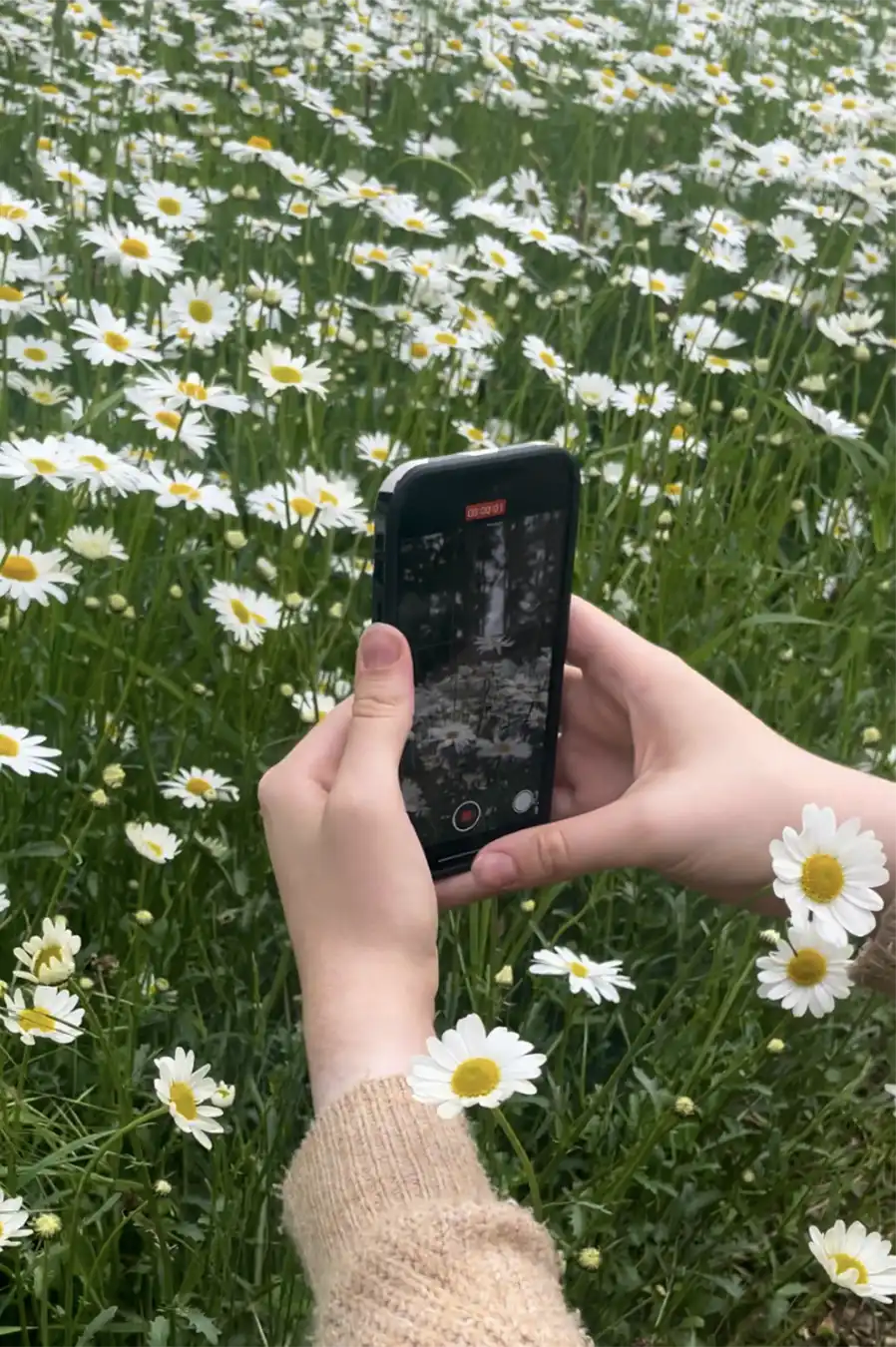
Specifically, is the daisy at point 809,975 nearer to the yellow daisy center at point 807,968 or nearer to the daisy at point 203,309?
the yellow daisy center at point 807,968

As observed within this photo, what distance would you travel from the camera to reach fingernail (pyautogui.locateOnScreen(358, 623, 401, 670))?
0.96 m

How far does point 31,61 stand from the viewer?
10.4 ft

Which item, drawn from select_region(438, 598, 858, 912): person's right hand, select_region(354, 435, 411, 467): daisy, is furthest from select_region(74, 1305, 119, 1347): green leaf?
select_region(354, 435, 411, 467): daisy

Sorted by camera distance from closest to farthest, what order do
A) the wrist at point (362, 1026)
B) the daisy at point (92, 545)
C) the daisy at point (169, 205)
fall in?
the wrist at point (362, 1026) → the daisy at point (92, 545) → the daisy at point (169, 205)

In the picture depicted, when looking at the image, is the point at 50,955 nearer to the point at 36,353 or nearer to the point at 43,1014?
the point at 43,1014

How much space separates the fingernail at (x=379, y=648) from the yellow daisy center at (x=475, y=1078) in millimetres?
285

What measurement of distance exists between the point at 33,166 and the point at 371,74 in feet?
4.07

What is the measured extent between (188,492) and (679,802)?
76cm

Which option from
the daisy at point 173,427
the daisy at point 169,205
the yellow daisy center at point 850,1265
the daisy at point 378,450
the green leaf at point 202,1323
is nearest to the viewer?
the green leaf at point 202,1323

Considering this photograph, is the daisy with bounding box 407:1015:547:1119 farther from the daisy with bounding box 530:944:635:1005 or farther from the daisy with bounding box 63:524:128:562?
the daisy with bounding box 63:524:128:562

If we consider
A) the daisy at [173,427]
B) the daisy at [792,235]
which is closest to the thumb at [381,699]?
the daisy at [173,427]

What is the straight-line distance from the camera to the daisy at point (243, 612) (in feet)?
4.87

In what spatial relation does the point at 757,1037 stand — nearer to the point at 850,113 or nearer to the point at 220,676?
the point at 220,676

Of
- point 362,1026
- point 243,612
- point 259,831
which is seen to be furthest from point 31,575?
point 362,1026
